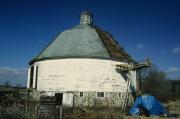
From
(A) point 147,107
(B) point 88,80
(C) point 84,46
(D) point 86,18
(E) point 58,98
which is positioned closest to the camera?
(A) point 147,107

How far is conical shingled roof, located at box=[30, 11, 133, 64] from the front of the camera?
29328mm

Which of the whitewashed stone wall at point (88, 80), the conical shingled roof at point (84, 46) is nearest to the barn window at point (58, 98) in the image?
the whitewashed stone wall at point (88, 80)

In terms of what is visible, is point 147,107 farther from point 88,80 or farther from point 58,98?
point 58,98

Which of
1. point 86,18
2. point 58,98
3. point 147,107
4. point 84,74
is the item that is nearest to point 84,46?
point 84,74

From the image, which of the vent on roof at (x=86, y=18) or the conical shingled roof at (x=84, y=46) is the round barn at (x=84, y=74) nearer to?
the conical shingled roof at (x=84, y=46)

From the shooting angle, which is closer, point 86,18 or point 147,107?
point 147,107

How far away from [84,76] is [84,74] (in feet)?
0.71

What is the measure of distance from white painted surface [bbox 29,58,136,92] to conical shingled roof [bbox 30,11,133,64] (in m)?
0.70

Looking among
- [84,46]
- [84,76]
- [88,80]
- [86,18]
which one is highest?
[86,18]

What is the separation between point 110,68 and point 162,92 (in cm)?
3387

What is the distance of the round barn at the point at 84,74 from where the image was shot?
2842 centimetres

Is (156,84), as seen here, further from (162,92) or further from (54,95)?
(54,95)

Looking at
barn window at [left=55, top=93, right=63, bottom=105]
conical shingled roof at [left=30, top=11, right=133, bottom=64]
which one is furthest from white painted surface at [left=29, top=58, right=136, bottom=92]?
conical shingled roof at [left=30, top=11, right=133, bottom=64]

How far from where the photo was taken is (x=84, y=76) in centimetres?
2853
